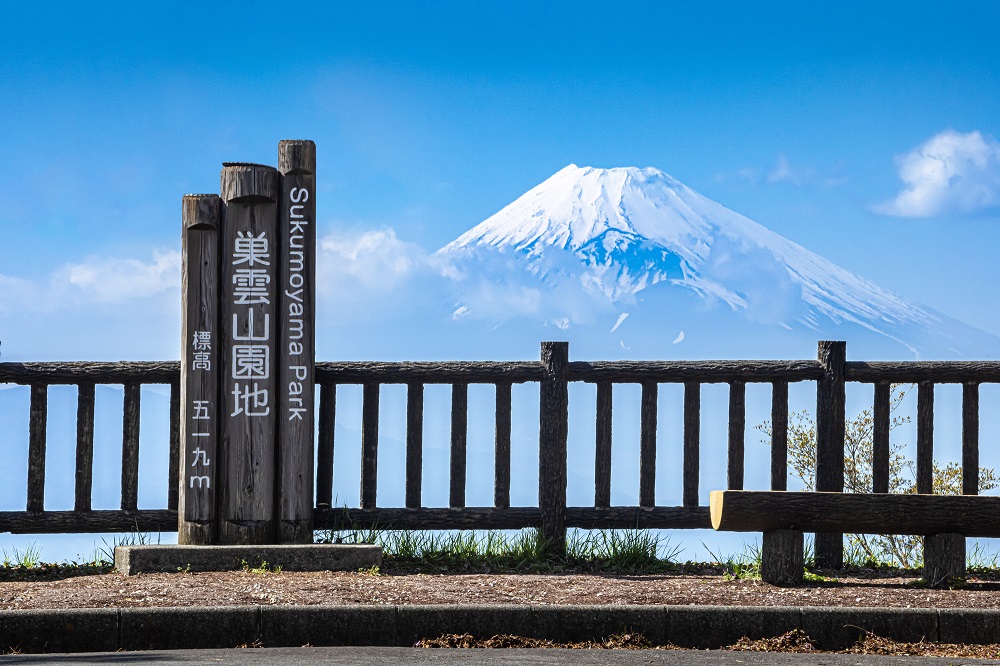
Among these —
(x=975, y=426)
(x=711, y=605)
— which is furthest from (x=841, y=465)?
(x=711, y=605)

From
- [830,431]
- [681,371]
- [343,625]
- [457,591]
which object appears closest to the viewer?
[343,625]

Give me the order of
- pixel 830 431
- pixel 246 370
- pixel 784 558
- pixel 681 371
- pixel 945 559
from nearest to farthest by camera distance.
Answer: pixel 784 558 → pixel 945 559 → pixel 246 370 → pixel 681 371 → pixel 830 431

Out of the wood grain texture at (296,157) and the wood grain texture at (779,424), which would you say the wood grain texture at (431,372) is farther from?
the wood grain texture at (779,424)

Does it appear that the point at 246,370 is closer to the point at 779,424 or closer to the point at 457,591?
the point at 457,591

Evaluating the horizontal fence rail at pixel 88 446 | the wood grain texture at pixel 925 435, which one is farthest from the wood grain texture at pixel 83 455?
the wood grain texture at pixel 925 435

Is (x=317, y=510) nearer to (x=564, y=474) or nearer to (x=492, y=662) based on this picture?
(x=564, y=474)

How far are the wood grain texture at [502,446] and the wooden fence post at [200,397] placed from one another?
251 cm

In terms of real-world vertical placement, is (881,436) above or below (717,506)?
above

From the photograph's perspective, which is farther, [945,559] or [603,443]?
[603,443]

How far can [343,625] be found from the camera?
6.95 metres

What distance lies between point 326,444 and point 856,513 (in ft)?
15.6

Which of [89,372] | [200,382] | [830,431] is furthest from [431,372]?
[830,431]

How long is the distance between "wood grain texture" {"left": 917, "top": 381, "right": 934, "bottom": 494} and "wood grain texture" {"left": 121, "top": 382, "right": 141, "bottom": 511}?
732 cm

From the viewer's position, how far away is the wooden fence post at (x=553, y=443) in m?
10.3
